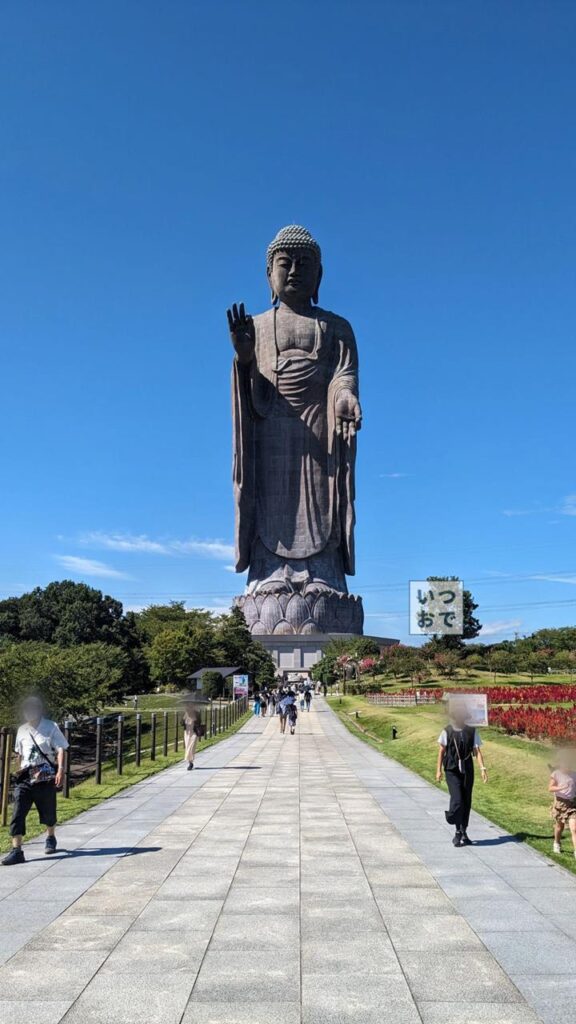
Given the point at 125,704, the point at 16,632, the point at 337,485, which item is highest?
the point at 337,485

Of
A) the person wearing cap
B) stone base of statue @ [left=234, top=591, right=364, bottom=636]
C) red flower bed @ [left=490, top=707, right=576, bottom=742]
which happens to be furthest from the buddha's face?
the person wearing cap

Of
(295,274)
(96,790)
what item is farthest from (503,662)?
(96,790)

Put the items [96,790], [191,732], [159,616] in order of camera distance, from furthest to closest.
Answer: [159,616], [191,732], [96,790]

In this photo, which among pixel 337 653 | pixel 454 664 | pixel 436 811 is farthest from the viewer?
pixel 337 653

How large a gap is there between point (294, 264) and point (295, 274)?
62 centimetres

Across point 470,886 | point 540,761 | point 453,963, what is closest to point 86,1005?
point 453,963

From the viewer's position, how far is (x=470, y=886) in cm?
643

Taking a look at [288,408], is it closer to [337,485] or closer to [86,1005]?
[337,485]

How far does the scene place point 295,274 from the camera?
55.8 meters

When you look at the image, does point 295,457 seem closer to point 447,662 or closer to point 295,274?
point 295,274

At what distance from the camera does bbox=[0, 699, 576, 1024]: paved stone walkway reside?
413 cm

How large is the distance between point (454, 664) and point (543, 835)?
33.1 meters

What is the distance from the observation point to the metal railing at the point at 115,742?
34.8 feet

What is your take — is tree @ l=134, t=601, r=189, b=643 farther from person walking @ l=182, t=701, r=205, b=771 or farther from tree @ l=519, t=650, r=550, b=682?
person walking @ l=182, t=701, r=205, b=771
